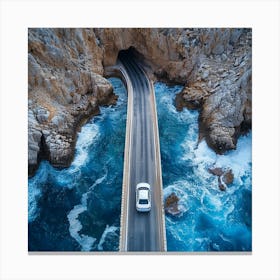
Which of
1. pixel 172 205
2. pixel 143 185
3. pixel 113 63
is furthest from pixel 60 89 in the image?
pixel 172 205

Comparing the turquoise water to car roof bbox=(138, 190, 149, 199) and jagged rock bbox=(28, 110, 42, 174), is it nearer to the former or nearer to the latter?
jagged rock bbox=(28, 110, 42, 174)

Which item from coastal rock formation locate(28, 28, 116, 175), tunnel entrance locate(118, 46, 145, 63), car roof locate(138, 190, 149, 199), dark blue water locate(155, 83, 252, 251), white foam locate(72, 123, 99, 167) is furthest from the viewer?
tunnel entrance locate(118, 46, 145, 63)

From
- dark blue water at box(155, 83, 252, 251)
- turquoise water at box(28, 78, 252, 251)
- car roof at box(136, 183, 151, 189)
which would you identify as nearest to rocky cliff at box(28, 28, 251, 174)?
turquoise water at box(28, 78, 252, 251)

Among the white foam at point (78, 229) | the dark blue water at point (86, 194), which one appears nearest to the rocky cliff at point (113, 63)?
the dark blue water at point (86, 194)

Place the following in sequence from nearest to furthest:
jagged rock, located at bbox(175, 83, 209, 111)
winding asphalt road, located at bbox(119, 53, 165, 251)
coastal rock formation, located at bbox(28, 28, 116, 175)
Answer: winding asphalt road, located at bbox(119, 53, 165, 251) < coastal rock formation, located at bbox(28, 28, 116, 175) < jagged rock, located at bbox(175, 83, 209, 111)
